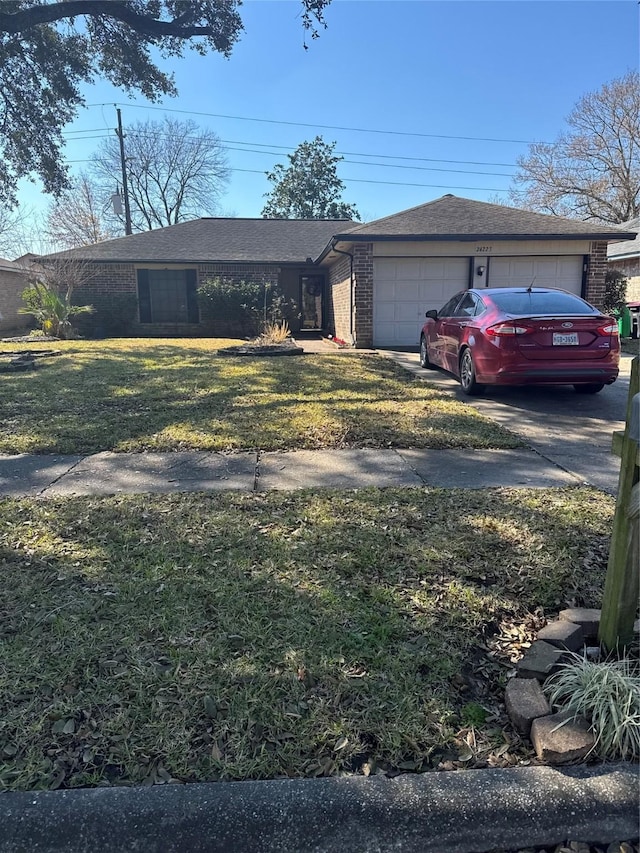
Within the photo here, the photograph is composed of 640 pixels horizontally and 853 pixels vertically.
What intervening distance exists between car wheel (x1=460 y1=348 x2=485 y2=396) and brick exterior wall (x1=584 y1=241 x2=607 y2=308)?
773cm

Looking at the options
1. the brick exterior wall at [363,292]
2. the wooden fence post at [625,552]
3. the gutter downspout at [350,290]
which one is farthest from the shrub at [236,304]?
the wooden fence post at [625,552]

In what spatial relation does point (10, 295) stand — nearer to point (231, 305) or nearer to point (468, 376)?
point (231, 305)

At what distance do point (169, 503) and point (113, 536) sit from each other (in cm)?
57

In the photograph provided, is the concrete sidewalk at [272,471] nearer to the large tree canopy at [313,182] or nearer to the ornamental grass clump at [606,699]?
the ornamental grass clump at [606,699]

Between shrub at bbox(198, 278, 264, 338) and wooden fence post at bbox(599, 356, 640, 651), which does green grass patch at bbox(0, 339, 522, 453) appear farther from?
shrub at bbox(198, 278, 264, 338)

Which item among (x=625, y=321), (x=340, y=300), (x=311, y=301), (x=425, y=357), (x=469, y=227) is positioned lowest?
(x=425, y=357)

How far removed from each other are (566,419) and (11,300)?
82.4ft

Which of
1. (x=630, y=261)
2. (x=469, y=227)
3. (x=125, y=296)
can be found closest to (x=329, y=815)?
(x=469, y=227)

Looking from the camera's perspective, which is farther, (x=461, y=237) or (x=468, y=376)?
(x=461, y=237)

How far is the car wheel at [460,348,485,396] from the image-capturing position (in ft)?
23.9

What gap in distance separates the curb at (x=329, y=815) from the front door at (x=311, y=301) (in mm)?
19989

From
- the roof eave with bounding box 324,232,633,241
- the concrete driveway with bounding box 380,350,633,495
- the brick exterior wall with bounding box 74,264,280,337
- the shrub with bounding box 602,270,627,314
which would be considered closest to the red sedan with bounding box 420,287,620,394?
the concrete driveway with bounding box 380,350,633,495

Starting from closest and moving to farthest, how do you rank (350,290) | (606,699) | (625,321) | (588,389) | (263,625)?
(606,699)
(263,625)
(588,389)
(350,290)
(625,321)

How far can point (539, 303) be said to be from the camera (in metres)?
6.90
